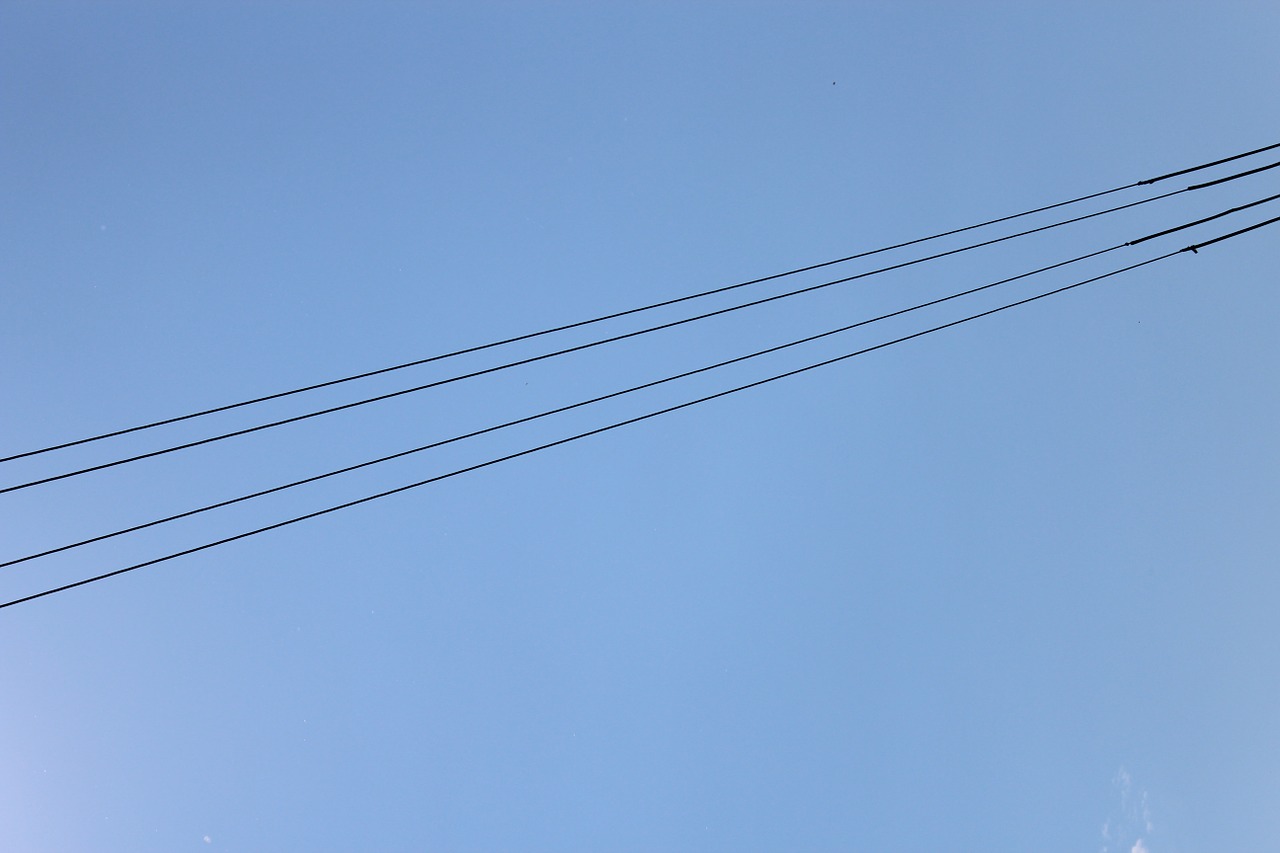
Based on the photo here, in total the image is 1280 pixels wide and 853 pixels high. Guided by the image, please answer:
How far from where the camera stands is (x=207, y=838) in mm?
9312

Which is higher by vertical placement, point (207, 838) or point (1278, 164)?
point (1278, 164)

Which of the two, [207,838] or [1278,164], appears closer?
[1278,164]

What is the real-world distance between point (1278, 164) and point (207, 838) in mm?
12042

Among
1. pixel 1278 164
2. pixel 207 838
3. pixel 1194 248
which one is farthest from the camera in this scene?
pixel 207 838

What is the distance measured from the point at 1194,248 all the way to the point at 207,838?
11412mm

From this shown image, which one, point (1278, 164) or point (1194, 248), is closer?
point (1278, 164)

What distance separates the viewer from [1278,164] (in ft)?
19.5

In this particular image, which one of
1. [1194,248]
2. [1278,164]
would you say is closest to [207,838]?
[1194,248]

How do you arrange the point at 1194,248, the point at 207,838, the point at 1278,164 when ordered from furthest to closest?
the point at 207,838 → the point at 1194,248 → the point at 1278,164

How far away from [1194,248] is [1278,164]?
0.75 m

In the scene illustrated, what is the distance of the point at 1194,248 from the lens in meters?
6.43

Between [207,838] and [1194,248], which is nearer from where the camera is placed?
[1194,248]

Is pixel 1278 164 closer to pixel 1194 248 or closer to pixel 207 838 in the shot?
pixel 1194 248
